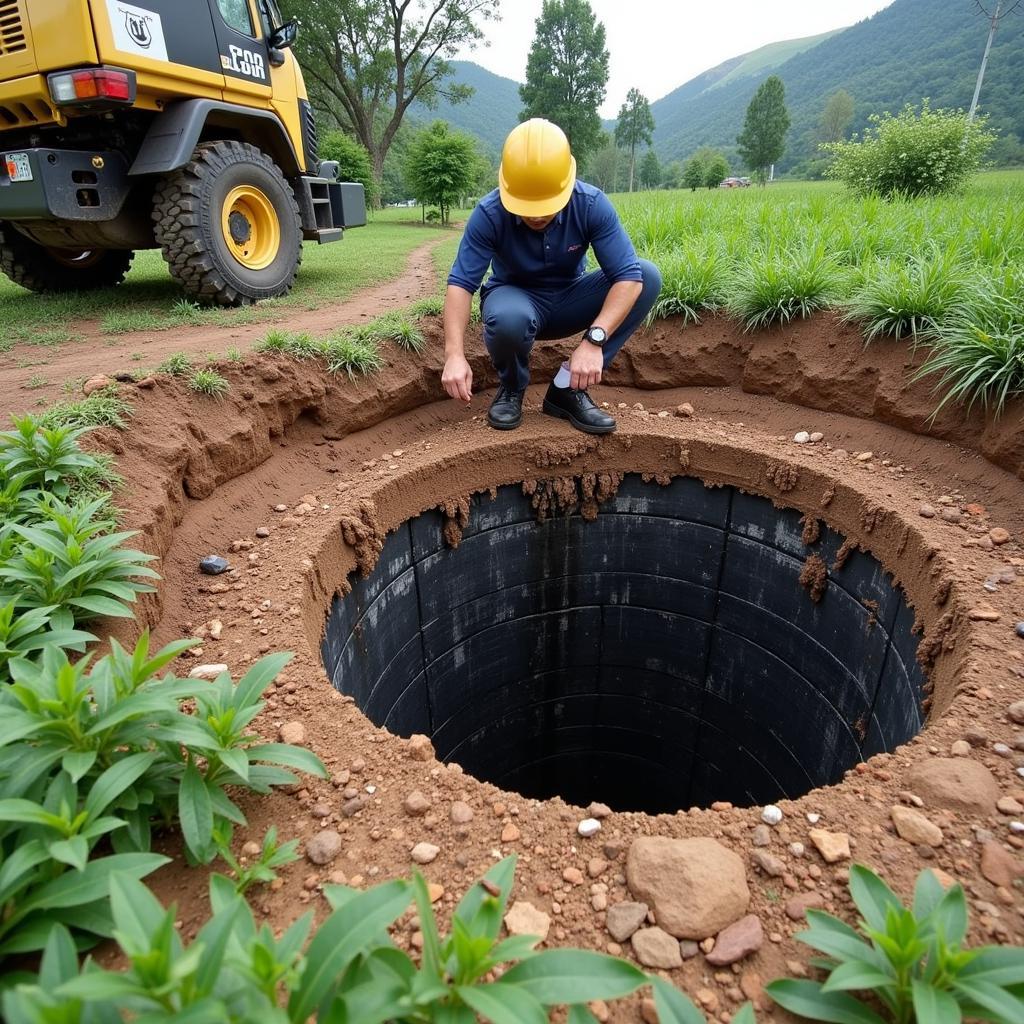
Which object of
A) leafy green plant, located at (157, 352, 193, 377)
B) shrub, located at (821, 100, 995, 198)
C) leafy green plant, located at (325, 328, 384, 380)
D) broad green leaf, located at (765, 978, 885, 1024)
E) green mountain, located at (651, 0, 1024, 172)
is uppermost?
green mountain, located at (651, 0, 1024, 172)

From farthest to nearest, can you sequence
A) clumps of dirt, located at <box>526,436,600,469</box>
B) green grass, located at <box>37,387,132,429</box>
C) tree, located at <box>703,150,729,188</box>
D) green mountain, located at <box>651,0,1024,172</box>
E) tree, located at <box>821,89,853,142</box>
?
1. tree, located at <box>821,89,853,142</box>
2. green mountain, located at <box>651,0,1024,172</box>
3. tree, located at <box>703,150,729,188</box>
4. clumps of dirt, located at <box>526,436,600,469</box>
5. green grass, located at <box>37,387,132,429</box>

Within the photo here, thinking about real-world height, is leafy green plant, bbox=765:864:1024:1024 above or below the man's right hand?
below

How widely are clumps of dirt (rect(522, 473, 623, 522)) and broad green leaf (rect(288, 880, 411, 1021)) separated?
2713 millimetres

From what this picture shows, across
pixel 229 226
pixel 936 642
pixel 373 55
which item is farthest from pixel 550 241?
pixel 373 55

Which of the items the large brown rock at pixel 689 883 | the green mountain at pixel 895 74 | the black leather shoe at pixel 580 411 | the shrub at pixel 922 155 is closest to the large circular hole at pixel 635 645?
the black leather shoe at pixel 580 411

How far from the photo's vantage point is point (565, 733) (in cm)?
457

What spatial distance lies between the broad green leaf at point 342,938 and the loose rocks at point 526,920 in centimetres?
34

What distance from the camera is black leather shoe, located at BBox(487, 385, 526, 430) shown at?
356cm

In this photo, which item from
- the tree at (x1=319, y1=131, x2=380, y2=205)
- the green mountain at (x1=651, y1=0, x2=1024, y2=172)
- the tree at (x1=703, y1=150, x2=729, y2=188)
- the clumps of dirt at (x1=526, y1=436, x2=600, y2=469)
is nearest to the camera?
the clumps of dirt at (x1=526, y1=436, x2=600, y2=469)

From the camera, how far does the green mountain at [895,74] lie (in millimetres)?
44281

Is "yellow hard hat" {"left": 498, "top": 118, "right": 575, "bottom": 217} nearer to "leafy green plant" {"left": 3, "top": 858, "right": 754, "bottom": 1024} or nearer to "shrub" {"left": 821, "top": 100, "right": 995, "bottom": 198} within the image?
"leafy green plant" {"left": 3, "top": 858, "right": 754, "bottom": 1024}

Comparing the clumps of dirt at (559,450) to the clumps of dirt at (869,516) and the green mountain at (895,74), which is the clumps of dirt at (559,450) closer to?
the clumps of dirt at (869,516)

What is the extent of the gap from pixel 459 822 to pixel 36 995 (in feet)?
2.69

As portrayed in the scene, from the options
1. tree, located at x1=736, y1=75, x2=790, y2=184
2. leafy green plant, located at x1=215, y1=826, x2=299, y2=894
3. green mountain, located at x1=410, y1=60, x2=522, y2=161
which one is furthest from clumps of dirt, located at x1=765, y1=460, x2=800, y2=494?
green mountain, located at x1=410, y1=60, x2=522, y2=161
